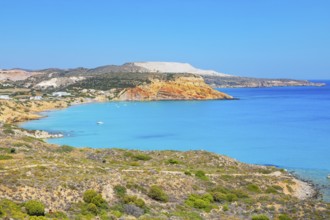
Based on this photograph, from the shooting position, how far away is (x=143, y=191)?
84.6ft

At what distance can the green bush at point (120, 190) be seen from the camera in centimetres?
2428

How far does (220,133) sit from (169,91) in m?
84.4

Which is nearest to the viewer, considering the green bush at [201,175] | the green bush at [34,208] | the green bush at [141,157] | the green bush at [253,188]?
the green bush at [34,208]

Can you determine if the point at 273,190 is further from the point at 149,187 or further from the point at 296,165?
the point at 296,165

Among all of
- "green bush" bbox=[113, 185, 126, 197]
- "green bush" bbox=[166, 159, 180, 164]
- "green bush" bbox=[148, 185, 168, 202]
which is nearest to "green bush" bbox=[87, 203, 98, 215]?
"green bush" bbox=[113, 185, 126, 197]

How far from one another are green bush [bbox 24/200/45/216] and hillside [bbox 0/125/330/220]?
0.23 m

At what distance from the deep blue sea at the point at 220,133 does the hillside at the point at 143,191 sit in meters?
6.97

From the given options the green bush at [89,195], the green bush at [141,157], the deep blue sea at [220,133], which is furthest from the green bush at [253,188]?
the green bush at [89,195]

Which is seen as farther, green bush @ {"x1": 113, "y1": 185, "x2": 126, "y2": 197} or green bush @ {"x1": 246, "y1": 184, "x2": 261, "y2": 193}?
green bush @ {"x1": 246, "y1": 184, "x2": 261, "y2": 193}

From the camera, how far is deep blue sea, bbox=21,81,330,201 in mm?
50716

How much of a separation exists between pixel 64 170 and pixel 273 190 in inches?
649

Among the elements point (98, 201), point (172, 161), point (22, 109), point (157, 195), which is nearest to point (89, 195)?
point (98, 201)

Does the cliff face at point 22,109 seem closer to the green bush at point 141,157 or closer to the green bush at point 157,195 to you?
the green bush at point 141,157

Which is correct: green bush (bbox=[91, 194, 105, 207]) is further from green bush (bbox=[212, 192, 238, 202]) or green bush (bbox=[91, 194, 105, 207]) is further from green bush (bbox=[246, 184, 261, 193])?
green bush (bbox=[246, 184, 261, 193])
